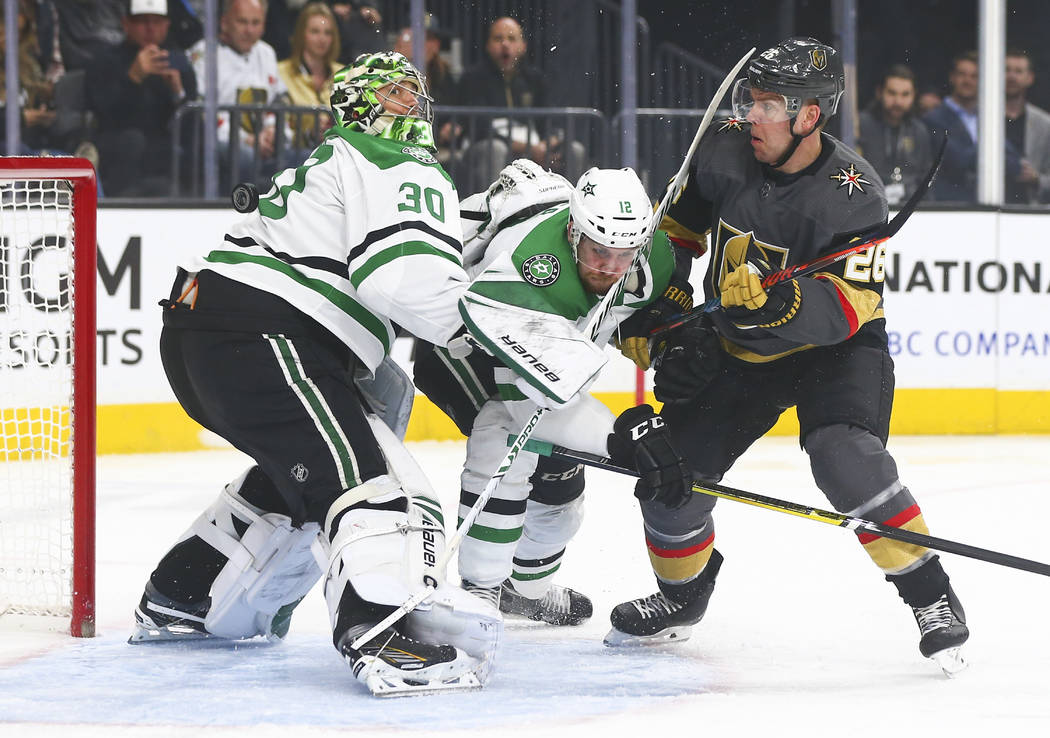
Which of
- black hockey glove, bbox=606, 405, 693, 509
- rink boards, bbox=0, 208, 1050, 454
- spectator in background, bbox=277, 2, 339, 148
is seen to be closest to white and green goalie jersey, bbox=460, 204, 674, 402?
black hockey glove, bbox=606, 405, 693, 509

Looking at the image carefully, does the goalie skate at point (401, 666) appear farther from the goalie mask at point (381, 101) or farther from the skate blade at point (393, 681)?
the goalie mask at point (381, 101)

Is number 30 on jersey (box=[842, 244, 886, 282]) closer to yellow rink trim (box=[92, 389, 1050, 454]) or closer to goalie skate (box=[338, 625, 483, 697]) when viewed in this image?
goalie skate (box=[338, 625, 483, 697])

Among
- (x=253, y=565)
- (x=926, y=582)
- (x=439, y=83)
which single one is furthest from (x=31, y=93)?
(x=926, y=582)

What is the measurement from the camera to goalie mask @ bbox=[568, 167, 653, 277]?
2262 mm

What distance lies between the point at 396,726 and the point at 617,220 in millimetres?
849

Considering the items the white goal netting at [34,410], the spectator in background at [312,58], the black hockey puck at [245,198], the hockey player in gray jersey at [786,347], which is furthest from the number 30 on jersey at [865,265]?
the spectator in background at [312,58]

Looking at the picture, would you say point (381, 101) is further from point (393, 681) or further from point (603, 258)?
point (393, 681)

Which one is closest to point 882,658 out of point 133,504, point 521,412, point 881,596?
point 881,596

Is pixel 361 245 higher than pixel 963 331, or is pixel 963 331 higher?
pixel 361 245

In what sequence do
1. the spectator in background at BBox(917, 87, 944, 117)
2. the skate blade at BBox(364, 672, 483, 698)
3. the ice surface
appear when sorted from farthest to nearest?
1. the spectator in background at BBox(917, 87, 944, 117)
2. the skate blade at BBox(364, 672, 483, 698)
3. the ice surface

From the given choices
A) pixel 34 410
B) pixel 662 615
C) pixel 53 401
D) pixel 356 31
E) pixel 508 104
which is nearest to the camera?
pixel 662 615

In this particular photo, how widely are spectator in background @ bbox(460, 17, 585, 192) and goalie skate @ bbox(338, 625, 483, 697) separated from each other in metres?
3.32

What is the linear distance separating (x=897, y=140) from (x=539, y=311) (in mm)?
4058

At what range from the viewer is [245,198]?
8.03 ft
